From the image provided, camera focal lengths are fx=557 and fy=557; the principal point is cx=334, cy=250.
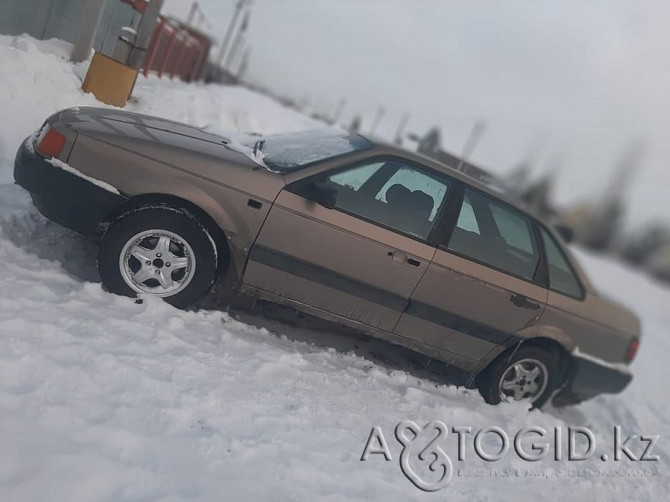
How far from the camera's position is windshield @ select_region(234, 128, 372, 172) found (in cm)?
388

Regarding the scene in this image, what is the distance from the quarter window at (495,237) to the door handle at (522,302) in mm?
171

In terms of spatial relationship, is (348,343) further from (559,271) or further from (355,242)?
(559,271)

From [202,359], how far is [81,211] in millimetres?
1237

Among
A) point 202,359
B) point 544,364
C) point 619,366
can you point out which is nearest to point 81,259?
point 202,359

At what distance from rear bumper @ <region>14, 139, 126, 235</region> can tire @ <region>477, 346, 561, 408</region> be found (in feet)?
10.2

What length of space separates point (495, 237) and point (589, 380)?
1.67 m

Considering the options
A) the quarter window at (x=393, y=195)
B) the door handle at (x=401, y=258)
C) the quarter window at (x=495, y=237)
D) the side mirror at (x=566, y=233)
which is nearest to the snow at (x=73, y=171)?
the quarter window at (x=393, y=195)

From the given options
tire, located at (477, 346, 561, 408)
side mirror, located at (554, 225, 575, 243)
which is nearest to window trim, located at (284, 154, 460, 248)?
tire, located at (477, 346, 561, 408)

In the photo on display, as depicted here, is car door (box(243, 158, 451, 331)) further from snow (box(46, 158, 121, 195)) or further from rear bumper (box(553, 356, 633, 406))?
rear bumper (box(553, 356, 633, 406))

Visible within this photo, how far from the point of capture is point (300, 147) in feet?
13.8

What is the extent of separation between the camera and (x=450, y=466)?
11.1ft

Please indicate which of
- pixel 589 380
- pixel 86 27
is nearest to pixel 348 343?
pixel 589 380

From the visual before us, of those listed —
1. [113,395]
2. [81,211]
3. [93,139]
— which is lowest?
[113,395]

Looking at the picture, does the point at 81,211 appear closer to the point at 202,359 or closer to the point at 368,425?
the point at 202,359
